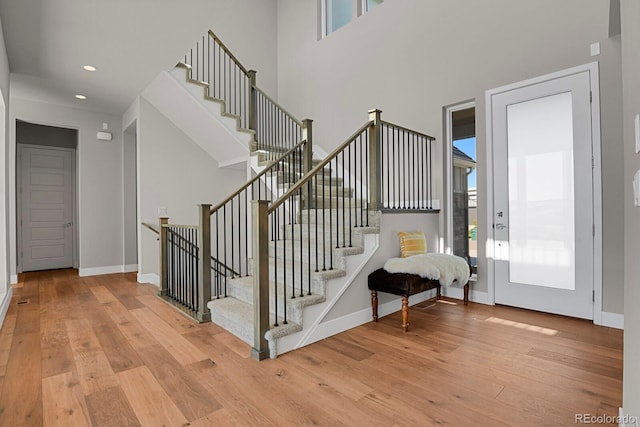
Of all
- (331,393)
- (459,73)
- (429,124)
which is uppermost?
(459,73)

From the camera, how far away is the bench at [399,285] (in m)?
2.85

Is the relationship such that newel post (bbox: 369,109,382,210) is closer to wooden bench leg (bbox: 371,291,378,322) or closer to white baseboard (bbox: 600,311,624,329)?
wooden bench leg (bbox: 371,291,378,322)

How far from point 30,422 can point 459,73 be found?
4617 mm

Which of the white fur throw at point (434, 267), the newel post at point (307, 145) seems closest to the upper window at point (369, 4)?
the newel post at point (307, 145)

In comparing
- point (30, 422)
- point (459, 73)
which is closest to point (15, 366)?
point (30, 422)

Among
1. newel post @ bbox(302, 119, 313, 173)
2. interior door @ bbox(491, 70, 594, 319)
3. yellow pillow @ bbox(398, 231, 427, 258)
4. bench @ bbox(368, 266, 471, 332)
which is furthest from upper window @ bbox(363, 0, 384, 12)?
bench @ bbox(368, 266, 471, 332)

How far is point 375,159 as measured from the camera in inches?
131

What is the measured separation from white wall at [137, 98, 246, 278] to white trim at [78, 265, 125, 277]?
1134mm

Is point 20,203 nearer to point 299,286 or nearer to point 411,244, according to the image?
point 299,286

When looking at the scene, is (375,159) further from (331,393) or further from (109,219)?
(109,219)

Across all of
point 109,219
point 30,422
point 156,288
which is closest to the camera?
point 30,422

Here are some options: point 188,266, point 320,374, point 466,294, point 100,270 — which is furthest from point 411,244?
point 100,270

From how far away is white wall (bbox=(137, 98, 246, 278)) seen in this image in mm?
5117
